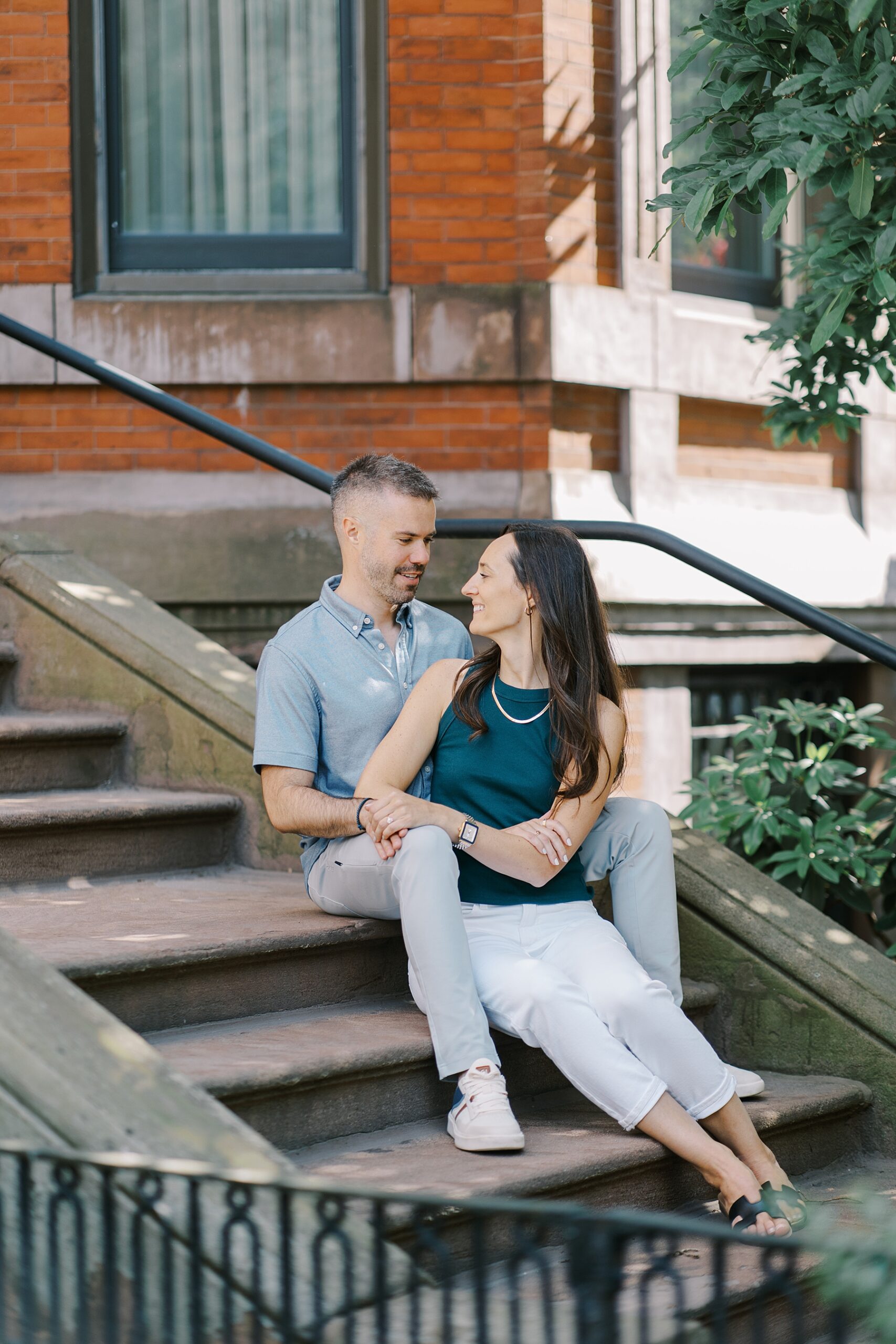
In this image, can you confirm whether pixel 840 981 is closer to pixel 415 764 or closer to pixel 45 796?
pixel 415 764

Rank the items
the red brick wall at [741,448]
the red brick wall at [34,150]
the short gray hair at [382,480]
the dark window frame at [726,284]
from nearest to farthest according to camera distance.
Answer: the short gray hair at [382,480] < the red brick wall at [34,150] < the red brick wall at [741,448] < the dark window frame at [726,284]

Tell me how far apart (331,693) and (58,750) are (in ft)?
4.05

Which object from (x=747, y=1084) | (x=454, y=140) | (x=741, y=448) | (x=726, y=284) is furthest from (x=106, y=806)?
(x=726, y=284)

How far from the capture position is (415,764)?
12.1 feet

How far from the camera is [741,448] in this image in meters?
6.96

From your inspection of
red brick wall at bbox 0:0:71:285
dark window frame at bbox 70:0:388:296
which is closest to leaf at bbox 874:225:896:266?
dark window frame at bbox 70:0:388:296

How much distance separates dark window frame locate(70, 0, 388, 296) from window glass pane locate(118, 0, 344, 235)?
0.35 feet

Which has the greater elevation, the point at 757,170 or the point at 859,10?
the point at 859,10

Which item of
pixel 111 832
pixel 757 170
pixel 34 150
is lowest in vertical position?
pixel 111 832

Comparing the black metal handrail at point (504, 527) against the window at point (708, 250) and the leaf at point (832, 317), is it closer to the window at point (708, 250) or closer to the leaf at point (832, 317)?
the leaf at point (832, 317)

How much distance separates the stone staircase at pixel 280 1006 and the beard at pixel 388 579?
85cm

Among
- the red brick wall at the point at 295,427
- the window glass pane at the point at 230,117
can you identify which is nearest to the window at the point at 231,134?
the window glass pane at the point at 230,117

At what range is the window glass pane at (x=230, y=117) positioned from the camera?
643 centimetres

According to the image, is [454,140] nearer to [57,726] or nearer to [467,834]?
[57,726]
